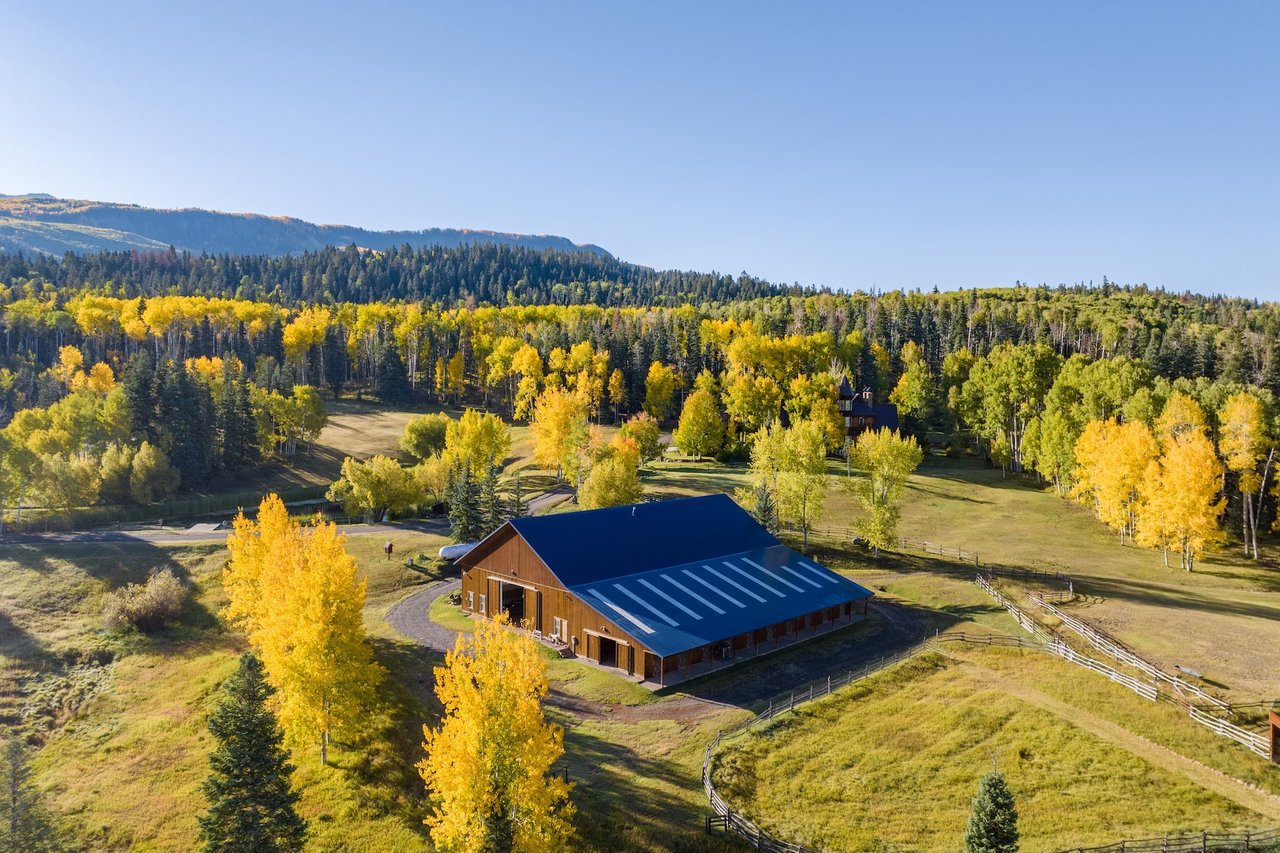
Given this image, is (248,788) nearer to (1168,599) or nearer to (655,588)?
(655,588)

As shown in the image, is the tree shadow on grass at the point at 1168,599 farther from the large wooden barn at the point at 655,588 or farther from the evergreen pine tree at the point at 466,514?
the evergreen pine tree at the point at 466,514

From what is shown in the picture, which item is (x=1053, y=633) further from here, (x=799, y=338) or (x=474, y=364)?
(x=474, y=364)

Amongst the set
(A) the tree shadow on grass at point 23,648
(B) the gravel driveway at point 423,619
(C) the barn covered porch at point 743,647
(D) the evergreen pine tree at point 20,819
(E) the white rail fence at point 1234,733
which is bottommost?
(A) the tree shadow on grass at point 23,648

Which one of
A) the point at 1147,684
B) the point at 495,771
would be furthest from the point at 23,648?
the point at 1147,684

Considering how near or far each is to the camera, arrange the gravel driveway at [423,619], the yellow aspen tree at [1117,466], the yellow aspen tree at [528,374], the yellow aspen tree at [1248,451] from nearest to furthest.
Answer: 1. the gravel driveway at [423,619]
2. the yellow aspen tree at [1248,451]
3. the yellow aspen tree at [1117,466]
4. the yellow aspen tree at [528,374]

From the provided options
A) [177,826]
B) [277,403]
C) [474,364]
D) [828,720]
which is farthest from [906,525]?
[474,364]

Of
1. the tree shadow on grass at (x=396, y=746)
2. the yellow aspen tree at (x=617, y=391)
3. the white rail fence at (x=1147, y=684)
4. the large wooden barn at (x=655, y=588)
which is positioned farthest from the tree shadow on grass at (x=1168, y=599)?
the yellow aspen tree at (x=617, y=391)

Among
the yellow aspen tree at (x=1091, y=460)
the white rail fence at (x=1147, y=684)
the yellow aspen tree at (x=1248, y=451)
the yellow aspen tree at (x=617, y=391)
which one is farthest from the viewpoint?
the yellow aspen tree at (x=617, y=391)

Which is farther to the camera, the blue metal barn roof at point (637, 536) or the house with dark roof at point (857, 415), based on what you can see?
the house with dark roof at point (857, 415)
